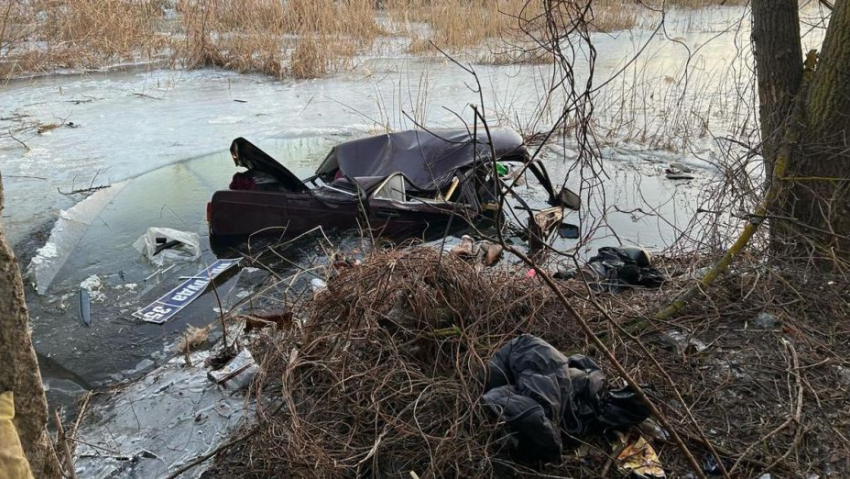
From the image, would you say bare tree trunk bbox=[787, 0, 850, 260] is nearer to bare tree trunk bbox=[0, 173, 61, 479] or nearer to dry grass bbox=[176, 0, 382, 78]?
bare tree trunk bbox=[0, 173, 61, 479]

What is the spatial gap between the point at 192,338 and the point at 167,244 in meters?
1.41

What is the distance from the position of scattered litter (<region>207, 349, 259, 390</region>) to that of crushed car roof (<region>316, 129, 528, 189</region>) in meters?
2.28

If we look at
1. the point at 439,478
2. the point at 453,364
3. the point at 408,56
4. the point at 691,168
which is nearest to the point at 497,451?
the point at 439,478

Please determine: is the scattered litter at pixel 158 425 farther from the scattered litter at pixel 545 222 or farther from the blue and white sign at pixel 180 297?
the scattered litter at pixel 545 222

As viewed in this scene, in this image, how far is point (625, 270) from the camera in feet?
12.0

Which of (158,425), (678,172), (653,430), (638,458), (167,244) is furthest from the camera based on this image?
(678,172)

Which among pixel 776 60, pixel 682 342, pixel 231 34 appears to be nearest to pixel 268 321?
pixel 682 342

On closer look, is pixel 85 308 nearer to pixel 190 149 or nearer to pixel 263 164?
pixel 263 164

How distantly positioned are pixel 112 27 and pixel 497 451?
33.5 feet

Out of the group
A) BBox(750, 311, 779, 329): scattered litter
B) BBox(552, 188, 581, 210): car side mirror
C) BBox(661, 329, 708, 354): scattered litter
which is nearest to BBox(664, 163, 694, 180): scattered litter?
BBox(552, 188, 581, 210): car side mirror

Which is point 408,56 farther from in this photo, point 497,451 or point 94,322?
point 497,451

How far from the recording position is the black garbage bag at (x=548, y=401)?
210cm

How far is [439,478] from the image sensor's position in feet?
7.04

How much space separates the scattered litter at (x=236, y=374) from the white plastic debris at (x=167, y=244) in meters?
1.71
